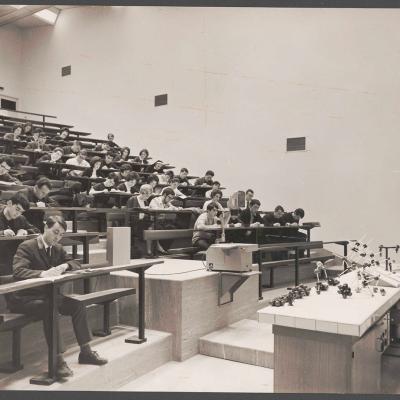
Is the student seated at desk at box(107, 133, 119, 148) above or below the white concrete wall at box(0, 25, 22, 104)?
below

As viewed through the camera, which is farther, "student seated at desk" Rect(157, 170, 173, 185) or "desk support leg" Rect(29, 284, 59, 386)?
"student seated at desk" Rect(157, 170, 173, 185)

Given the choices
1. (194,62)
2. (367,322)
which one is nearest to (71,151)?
(194,62)

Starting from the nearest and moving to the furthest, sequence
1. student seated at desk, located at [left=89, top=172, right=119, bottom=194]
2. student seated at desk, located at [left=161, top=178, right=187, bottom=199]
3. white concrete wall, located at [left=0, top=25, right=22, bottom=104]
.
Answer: student seated at desk, located at [left=89, top=172, right=119, bottom=194] < student seated at desk, located at [left=161, top=178, right=187, bottom=199] < white concrete wall, located at [left=0, top=25, right=22, bottom=104]

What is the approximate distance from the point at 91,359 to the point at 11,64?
7332mm

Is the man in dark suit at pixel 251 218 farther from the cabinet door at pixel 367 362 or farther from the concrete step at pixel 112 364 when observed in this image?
the cabinet door at pixel 367 362

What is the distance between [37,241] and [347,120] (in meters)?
4.54

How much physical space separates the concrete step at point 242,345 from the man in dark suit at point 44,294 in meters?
0.85

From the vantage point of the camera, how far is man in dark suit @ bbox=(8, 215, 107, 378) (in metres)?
2.10

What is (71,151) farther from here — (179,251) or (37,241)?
(37,241)

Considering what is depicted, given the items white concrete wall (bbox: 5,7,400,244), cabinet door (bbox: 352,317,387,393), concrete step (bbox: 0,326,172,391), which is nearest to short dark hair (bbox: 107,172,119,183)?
white concrete wall (bbox: 5,7,400,244)

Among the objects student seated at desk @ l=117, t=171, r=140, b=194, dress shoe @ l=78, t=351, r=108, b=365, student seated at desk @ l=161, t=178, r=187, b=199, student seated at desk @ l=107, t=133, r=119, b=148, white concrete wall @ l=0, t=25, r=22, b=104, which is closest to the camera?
dress shoe @ l=78, t=351, r=108, b=365

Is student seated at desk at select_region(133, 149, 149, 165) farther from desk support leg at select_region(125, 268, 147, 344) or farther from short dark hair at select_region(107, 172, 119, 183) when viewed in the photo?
desk support leg at select_region(125, 268, 147, 344)

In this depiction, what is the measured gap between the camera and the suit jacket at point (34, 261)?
2160 mm

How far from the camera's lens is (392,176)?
4941mm
